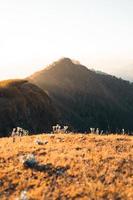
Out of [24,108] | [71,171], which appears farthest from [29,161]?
[24,108]

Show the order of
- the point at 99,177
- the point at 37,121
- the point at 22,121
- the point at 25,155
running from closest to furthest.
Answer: the point at 99,177 < the point at 25,155 < the point at 22,121 < the point at 37,121

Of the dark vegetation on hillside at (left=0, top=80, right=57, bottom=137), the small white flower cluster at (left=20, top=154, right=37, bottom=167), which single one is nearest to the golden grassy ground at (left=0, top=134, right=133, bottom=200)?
the small white flower cluster at (left=20, top=154, right=37, bottom=167)

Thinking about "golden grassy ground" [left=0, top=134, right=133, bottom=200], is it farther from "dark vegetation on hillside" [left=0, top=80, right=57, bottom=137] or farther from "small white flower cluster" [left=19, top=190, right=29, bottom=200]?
"dark vegetation on hillside" [left=0, top=80, right=57, bottom=137]

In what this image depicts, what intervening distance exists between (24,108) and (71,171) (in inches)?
3390

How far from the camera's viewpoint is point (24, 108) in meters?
104

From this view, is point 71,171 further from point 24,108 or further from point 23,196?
point 24,108

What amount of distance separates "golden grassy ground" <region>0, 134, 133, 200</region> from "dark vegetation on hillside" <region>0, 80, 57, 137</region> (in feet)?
220

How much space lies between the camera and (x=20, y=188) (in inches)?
678

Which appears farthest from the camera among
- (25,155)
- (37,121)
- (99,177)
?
(37,121)

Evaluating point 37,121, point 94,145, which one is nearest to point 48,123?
point 37,121

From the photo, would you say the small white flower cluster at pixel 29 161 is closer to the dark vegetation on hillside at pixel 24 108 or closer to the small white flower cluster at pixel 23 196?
the small white flower cluster at pixel 23 196

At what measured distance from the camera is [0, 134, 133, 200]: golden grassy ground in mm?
16734

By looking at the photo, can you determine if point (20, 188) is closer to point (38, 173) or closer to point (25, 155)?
point (38, 173)

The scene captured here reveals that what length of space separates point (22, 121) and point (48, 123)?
1295 cm
